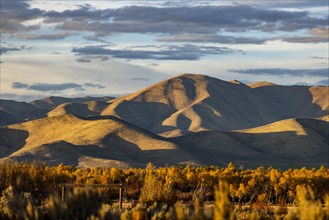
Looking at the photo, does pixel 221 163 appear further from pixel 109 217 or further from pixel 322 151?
pixel 109 217

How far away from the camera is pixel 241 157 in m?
160

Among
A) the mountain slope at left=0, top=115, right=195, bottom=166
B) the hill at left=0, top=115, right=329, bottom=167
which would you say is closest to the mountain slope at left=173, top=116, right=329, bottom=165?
the hill at left=0, top=115, right=329, bottom=167

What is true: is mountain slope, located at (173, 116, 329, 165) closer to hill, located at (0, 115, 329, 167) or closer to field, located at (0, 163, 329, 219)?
hill, located at (0, 115, 329, 167)

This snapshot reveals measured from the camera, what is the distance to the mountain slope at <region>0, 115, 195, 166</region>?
433 ft

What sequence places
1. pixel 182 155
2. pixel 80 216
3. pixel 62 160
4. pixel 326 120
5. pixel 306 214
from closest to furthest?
pixel 306 214
pixel 80 216
pixel 62 160
pixel 182 155
pixel 326 120

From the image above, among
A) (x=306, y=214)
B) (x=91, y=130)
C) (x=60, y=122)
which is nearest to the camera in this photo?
(x=306, y=214)

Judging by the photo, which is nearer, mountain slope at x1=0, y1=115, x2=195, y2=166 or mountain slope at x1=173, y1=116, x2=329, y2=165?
mountain slope at x1=0, y1=115, x2=195, y2=166

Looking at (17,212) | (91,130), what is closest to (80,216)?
(17,212)

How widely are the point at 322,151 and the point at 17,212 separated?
148627mm

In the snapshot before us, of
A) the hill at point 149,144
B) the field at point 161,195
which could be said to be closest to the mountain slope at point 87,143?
the hill at point 149,144

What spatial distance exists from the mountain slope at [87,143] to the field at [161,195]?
7708cm

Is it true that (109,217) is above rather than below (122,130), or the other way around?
above

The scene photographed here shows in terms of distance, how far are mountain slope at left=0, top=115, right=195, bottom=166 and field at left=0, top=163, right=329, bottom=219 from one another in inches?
3035

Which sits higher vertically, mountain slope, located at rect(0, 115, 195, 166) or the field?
the field
